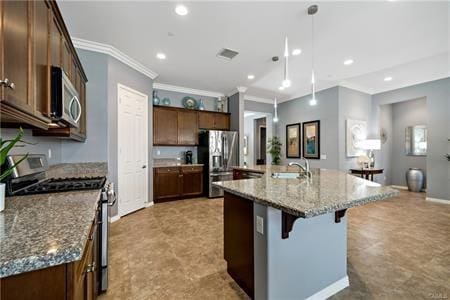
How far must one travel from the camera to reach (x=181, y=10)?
2.44 metres

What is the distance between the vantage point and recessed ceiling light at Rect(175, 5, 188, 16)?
2.39m

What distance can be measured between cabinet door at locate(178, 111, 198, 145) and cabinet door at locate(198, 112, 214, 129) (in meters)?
0.14

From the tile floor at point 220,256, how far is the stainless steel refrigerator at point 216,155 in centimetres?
137

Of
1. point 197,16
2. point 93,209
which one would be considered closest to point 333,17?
point 197,16

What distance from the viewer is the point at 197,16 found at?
8.41ft

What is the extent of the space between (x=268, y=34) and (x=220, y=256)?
3049mm

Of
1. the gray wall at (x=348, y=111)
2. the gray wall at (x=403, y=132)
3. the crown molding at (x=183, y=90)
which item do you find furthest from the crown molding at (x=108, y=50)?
the gray wall at (x=403, y=132)

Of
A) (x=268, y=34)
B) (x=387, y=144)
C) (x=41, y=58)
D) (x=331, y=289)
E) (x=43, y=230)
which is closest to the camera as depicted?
(x=43, y=230)

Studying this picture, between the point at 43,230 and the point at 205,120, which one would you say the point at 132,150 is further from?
the point at 43,230

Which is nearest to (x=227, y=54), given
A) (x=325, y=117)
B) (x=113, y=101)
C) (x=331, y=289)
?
(x=113, y=101)

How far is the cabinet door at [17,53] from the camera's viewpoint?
3.06 ft

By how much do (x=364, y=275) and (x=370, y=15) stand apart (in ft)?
9.85

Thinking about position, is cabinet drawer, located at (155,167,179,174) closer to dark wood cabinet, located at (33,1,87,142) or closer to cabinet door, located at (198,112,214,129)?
cabinet door, located at (198,112,214,129)

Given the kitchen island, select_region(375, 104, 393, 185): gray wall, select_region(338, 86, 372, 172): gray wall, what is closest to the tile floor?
the kitchen island
